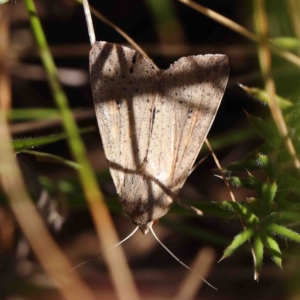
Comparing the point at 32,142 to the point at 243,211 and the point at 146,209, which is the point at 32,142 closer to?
the point at 146,209

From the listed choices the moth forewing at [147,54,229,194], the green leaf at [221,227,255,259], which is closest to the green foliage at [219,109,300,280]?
the green leaf at [221,227,255,259]

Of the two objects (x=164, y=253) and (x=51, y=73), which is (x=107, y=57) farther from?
(x=164, y=253)

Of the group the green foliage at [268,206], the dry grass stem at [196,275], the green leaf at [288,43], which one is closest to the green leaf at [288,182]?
A: the green foliage at [268,206]

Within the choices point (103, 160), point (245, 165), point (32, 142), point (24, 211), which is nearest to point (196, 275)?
point (103, 160)

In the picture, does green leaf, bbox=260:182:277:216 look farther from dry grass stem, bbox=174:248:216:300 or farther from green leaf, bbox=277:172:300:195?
dry grass stem, bbox=174:248:216:300

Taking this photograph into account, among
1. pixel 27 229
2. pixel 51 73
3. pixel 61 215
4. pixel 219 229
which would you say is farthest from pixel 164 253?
pixel 51 73
